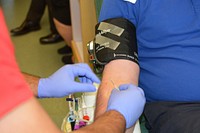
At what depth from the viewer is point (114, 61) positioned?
1308 mm

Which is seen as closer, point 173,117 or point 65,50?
point 173,117

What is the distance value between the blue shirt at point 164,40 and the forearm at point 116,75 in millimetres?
97

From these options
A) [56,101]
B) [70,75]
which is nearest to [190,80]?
[70,75]

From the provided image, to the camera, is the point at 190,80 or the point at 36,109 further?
the point at 190,80

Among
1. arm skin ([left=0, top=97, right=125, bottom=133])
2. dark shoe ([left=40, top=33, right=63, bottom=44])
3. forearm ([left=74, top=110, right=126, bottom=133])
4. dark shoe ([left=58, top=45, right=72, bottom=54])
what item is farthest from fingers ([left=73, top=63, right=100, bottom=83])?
dark shoe ([left=40, top=33, right=63, bottom=44])

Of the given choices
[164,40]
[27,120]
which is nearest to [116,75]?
[164,40]

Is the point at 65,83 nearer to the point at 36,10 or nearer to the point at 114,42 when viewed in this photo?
the point at 114,42

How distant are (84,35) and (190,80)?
42.3 inches

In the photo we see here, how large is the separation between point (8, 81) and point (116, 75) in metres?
0.74

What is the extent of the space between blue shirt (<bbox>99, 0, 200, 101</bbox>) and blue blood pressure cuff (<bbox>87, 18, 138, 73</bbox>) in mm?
53

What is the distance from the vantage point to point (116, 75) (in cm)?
130

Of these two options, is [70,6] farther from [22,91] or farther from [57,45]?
[22,91]

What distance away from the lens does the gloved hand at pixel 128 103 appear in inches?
42.1

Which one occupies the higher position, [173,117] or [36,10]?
[173,117]
